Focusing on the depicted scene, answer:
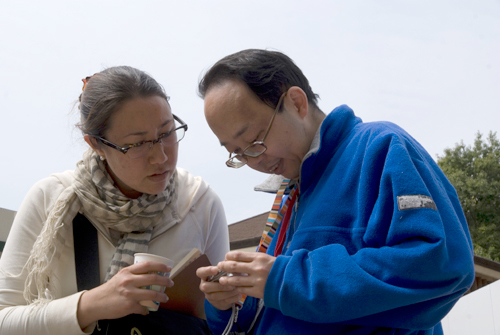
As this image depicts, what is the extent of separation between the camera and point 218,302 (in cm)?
175

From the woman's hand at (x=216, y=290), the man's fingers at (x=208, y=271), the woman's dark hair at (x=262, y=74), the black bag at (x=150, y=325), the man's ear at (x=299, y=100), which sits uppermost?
the woman's dark hair at (x=262, y=74)

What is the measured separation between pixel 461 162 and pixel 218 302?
95.7 feet

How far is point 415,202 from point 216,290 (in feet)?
2.44

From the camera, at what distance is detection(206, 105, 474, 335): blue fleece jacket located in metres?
1.27

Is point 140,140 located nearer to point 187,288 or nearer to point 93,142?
point 93,142

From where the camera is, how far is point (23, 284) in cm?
218

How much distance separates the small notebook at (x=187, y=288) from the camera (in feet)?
6.66

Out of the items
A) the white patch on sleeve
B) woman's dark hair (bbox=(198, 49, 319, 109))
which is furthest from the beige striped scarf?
the white patch on sleeve

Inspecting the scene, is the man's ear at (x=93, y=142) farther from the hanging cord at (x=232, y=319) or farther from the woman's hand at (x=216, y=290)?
the hanging cord at (x=232, y=319)

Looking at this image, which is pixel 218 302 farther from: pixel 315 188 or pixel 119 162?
pixel 119 162

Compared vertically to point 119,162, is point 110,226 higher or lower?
lower

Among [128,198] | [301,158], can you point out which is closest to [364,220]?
[301,158]

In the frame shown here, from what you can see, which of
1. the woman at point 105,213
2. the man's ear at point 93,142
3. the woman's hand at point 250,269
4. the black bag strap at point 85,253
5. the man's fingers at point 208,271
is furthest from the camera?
the man's ear at point 93,142

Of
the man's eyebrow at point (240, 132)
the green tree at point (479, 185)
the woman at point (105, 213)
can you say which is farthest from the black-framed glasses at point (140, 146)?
the green tree at point (479, 185)
